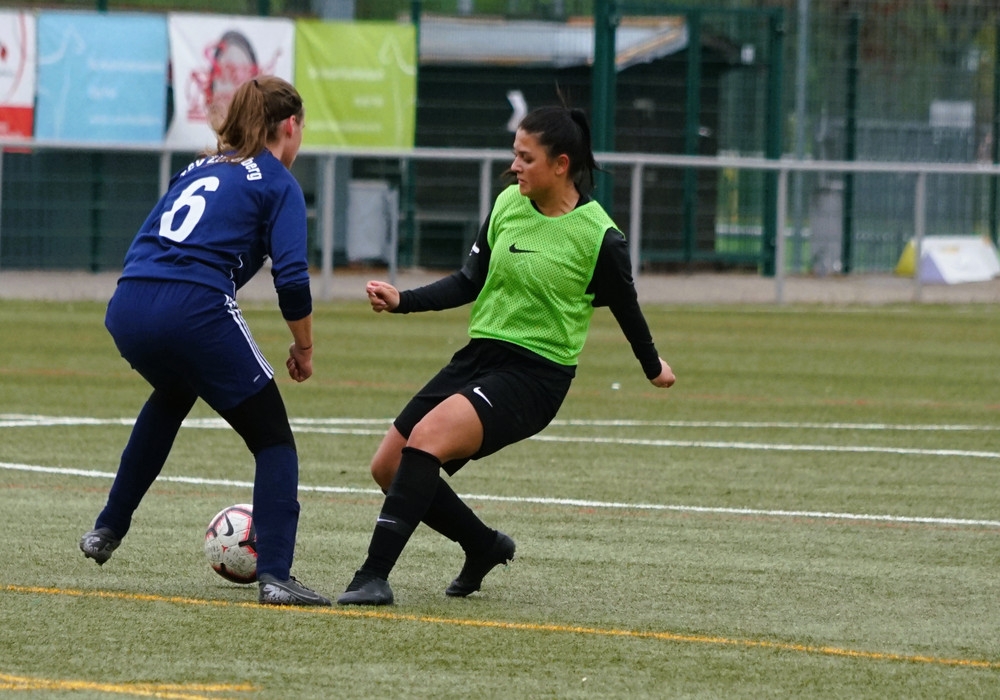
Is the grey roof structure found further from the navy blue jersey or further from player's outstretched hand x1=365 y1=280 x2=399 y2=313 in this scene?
the navy blue jersey

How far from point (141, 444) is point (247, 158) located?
A: 1068 millimetres

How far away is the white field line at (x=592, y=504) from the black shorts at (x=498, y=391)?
2.37 meters

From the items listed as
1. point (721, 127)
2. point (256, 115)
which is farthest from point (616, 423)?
point (721, 127)

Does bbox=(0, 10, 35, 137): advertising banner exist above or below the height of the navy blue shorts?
above

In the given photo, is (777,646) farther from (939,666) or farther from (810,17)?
(810,17)

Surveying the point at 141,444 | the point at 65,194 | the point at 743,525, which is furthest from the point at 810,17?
the point at 141,444

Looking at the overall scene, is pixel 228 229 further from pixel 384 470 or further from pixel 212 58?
pixel 212 58

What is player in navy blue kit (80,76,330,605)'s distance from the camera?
19.1 feet

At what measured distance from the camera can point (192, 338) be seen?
228 inches

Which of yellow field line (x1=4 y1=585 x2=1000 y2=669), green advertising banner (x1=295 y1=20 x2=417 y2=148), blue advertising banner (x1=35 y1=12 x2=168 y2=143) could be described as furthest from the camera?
green advertising banner (x1=295 y1=20 x2=417 y2=148)

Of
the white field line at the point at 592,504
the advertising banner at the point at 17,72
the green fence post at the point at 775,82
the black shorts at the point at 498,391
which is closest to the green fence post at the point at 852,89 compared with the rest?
the green fence post at the point at 775,82

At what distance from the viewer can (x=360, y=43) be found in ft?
80.4

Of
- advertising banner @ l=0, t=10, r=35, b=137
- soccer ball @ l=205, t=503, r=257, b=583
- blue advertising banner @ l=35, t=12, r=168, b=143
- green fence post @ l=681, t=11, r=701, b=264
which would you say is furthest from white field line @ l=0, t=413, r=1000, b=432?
green fence post @ l=681, t=11, r=701, b=264

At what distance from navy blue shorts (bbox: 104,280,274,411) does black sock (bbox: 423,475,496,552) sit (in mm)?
756
